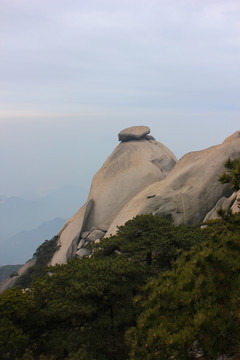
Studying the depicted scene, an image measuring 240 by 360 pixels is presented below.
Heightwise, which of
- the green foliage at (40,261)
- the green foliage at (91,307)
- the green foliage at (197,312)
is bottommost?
the green foliage at (40,261)

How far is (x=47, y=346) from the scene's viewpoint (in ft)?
35.6

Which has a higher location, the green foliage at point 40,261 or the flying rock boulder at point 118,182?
the flying rock boulder at point 118,182

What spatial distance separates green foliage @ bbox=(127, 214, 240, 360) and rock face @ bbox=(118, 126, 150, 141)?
2882 cm

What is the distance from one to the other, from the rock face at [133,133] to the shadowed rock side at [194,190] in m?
11.1

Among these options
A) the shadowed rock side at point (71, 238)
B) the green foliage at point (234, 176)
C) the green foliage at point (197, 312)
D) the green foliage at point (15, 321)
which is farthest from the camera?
the shadowed rock side at point (71, 238)

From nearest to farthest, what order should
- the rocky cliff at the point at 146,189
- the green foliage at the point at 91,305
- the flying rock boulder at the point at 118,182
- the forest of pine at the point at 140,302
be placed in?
the forest of pine at the point at 140,302 < the green foliage at the point at 91,305 < the rocky cliff at the point at 146,189 < the flying rock boulder at the point at 118,182

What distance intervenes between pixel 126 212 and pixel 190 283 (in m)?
20.0

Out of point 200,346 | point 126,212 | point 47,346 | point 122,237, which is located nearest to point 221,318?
point 200,346

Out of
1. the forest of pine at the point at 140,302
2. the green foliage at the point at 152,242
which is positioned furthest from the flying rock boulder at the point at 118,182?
the forest of pine at the point at 140,302

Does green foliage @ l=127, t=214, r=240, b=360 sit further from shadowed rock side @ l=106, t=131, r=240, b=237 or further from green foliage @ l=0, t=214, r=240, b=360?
shadowed rock side @ l=106, t=131, r=240, b=237

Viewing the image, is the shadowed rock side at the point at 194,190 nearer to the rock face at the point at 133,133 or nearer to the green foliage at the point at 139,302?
the green foliage at the point at 139,302

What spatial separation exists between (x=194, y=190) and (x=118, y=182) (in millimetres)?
10332

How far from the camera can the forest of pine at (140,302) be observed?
6.36 metres

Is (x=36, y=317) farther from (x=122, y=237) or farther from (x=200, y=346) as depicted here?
(x=200, y=346)
